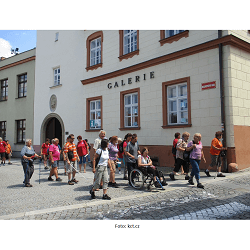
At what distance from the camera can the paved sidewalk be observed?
5.04 m

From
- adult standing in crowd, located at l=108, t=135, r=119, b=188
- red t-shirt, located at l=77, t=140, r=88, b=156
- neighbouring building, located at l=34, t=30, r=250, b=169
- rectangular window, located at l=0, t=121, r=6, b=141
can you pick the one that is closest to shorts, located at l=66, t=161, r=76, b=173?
adult standing in crowd, located at l=108, t=135, r=119, b=188

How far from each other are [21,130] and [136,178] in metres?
16.0

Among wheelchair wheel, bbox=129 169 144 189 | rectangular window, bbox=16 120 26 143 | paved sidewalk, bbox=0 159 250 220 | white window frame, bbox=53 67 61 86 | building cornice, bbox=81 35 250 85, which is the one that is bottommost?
paved sidewalk, bbox=0 159 250 220

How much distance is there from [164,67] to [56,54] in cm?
976

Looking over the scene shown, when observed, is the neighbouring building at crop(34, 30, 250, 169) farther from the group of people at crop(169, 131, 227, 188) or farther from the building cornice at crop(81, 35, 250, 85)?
the group of people at crop(169, 131, 227, 188)

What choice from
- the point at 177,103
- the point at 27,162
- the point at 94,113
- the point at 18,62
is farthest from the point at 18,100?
the point at 177,103

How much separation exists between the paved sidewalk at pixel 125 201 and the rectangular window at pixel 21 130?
13.1 metres

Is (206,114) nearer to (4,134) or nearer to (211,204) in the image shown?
(211,204)

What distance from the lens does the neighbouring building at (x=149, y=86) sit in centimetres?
998

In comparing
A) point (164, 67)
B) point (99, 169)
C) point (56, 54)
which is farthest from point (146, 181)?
point (56, 54)

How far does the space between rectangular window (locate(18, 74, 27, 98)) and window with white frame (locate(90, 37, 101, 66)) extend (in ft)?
24.5

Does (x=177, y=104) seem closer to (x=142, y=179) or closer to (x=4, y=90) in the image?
(x=142, y=179)

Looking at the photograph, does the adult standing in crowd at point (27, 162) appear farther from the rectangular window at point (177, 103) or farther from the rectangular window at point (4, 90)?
the rectangular window at point (4, 90)

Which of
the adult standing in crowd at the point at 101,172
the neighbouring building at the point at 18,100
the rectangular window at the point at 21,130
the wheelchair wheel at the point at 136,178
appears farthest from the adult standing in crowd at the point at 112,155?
the rectangular window at the point at 21,130
